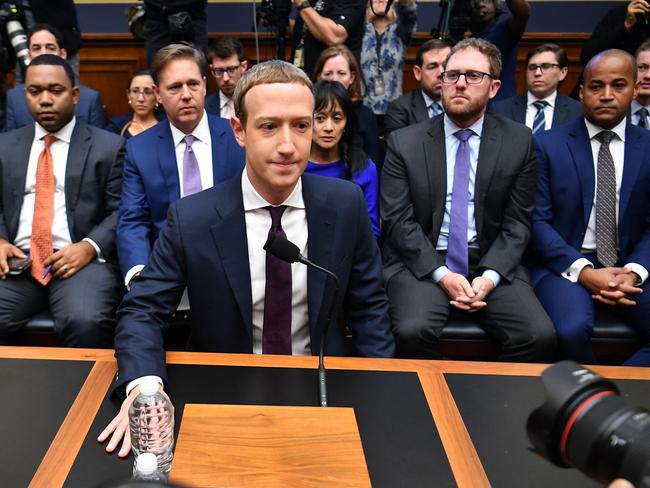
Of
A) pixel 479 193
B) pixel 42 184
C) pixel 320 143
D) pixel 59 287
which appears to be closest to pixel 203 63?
pixel 320 143

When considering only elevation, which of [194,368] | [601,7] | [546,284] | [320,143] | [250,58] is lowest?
[546,284]

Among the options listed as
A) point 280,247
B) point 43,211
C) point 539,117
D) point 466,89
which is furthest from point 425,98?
point 280,247

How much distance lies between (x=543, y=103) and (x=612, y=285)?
1.29 m

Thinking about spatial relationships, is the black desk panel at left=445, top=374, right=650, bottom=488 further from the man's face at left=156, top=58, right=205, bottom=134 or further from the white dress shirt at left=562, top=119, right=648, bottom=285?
the man's face at left=156, top=58, right=205, bottom=134

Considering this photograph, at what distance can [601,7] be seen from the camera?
5.20 m

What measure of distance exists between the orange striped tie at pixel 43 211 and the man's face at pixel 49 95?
103mm

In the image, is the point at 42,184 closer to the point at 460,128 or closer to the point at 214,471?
the point at 460,128

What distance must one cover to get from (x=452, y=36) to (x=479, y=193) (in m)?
1.49

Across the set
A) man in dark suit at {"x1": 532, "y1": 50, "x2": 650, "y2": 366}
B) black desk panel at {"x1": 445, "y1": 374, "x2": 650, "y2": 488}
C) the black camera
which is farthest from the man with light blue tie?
the black camera

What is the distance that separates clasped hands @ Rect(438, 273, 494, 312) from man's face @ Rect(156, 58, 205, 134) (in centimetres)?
109

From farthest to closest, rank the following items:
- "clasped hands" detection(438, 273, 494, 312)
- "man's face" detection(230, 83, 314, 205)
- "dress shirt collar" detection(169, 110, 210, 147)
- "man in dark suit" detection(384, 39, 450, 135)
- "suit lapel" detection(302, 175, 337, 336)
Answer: "man in dark suit" detection(384, 39, 450, 135), "dress shirt collar" detection(169, 110, 210, 147), "clasped hands" detection(438, 273, 494, 312), "suit lapel" detection(302, 175, 337, 336), "man's face" detection(230, 83, 314, 205)

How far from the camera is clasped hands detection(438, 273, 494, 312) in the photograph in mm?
2156

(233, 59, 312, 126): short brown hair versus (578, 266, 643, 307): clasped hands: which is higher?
(233, 59, 312, 126): short brown hair

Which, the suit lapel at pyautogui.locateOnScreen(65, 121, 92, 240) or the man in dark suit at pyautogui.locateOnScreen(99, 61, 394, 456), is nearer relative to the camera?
the man in dark suit at pyautogui.locateOnScreen(99, 61, 394, 456)
